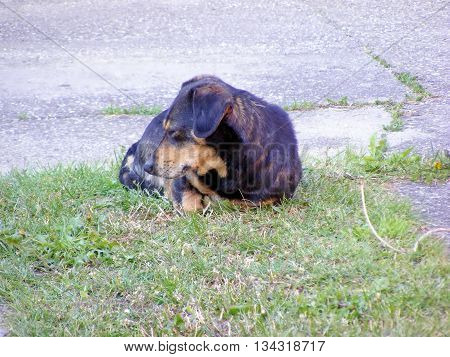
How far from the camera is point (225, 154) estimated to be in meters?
4.40

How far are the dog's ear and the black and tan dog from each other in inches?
0.6

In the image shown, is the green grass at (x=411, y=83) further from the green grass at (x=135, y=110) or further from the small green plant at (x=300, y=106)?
the green grass at (x=135, y=110)

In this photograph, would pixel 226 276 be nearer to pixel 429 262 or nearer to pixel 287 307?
pixel 287 307

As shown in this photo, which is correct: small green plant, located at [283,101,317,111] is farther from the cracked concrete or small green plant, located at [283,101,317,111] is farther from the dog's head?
the dog's head

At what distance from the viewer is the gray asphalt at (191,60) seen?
19.7ft

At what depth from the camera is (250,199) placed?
4473 mm

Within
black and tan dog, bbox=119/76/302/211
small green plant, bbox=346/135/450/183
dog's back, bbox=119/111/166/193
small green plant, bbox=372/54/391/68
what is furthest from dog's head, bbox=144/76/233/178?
small green plant, bbox=372/54/391/68

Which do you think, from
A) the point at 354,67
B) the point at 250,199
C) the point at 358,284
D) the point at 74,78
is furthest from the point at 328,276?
the point at 74,78

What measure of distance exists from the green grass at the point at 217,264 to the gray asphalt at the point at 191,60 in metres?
0.62

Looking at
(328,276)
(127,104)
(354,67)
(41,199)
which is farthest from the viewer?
(354,67)

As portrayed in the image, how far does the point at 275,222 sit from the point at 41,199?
1.67 metres

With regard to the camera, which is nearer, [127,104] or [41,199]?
[41,199]

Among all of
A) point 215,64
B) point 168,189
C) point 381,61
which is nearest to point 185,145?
point 168,189

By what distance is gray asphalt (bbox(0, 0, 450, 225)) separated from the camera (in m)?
6.02
